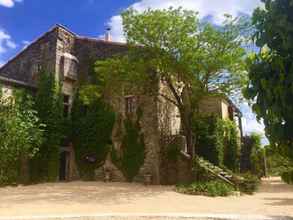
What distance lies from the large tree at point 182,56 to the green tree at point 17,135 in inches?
173

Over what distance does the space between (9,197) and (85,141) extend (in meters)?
7.19

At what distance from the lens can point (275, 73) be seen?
4.46m

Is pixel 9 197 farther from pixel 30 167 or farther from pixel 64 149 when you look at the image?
pixel 64 149

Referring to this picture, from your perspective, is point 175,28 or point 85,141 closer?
point 175,28

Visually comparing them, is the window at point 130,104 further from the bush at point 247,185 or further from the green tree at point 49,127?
the bush at point 247,185

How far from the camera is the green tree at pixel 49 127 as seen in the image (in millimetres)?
17609

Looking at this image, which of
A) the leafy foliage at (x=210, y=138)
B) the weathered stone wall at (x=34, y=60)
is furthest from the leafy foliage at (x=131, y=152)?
the weathered stone wall at (x=34, y=60)

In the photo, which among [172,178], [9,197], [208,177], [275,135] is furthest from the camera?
[172,178]

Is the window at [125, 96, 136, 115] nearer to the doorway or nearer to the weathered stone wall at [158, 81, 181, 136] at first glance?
the weathered stone wall at [158, 81, 181, 136]

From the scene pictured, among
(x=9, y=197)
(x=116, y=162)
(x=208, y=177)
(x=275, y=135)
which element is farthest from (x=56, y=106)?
(x=275, y=135)

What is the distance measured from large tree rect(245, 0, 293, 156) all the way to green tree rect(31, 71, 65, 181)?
14664 mm

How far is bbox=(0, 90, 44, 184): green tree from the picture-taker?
51.0 ft

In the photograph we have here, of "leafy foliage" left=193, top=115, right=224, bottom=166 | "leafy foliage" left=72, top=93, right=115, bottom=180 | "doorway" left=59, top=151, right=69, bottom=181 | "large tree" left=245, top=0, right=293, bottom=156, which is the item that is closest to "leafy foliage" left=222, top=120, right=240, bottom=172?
"leafy foliage" left=193, top=115, right=224, bottom=166

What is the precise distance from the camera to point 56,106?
60.0 feet
